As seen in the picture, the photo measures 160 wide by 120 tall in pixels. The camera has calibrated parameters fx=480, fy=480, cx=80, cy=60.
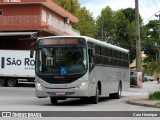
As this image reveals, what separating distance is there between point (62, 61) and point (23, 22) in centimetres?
3223

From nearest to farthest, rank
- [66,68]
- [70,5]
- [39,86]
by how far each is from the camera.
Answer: [66,68] < [39,86] < [70,5]

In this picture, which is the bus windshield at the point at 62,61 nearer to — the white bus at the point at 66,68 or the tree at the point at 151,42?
the white bus at the point at 66,68

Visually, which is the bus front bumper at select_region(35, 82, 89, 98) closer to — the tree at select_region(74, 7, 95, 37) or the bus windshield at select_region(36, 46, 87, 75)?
the bus windshield at select_region(36, 46, 87, 75)

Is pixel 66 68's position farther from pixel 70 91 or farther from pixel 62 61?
pixel 70 91

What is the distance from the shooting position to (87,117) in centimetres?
1511

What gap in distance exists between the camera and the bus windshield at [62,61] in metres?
21.0

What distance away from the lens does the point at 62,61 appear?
21062 mm

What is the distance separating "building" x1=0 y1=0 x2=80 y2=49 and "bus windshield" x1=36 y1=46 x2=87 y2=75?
28.4m

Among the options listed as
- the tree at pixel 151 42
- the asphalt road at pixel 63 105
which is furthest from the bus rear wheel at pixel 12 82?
the tree at pixel 151 42

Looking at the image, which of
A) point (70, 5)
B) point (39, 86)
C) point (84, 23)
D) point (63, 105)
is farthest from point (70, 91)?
point (84, 23)

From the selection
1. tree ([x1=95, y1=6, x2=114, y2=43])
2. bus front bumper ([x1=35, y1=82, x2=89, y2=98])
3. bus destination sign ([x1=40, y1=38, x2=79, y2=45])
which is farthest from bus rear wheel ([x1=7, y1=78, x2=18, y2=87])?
tree ([x1=95, y1=6, x2=114, y2=43])

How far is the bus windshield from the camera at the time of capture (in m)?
21.0

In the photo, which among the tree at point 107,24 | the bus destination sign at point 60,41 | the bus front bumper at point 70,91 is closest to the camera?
the bus front bumper at point 70,91

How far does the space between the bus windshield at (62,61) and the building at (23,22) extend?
93.1ft
